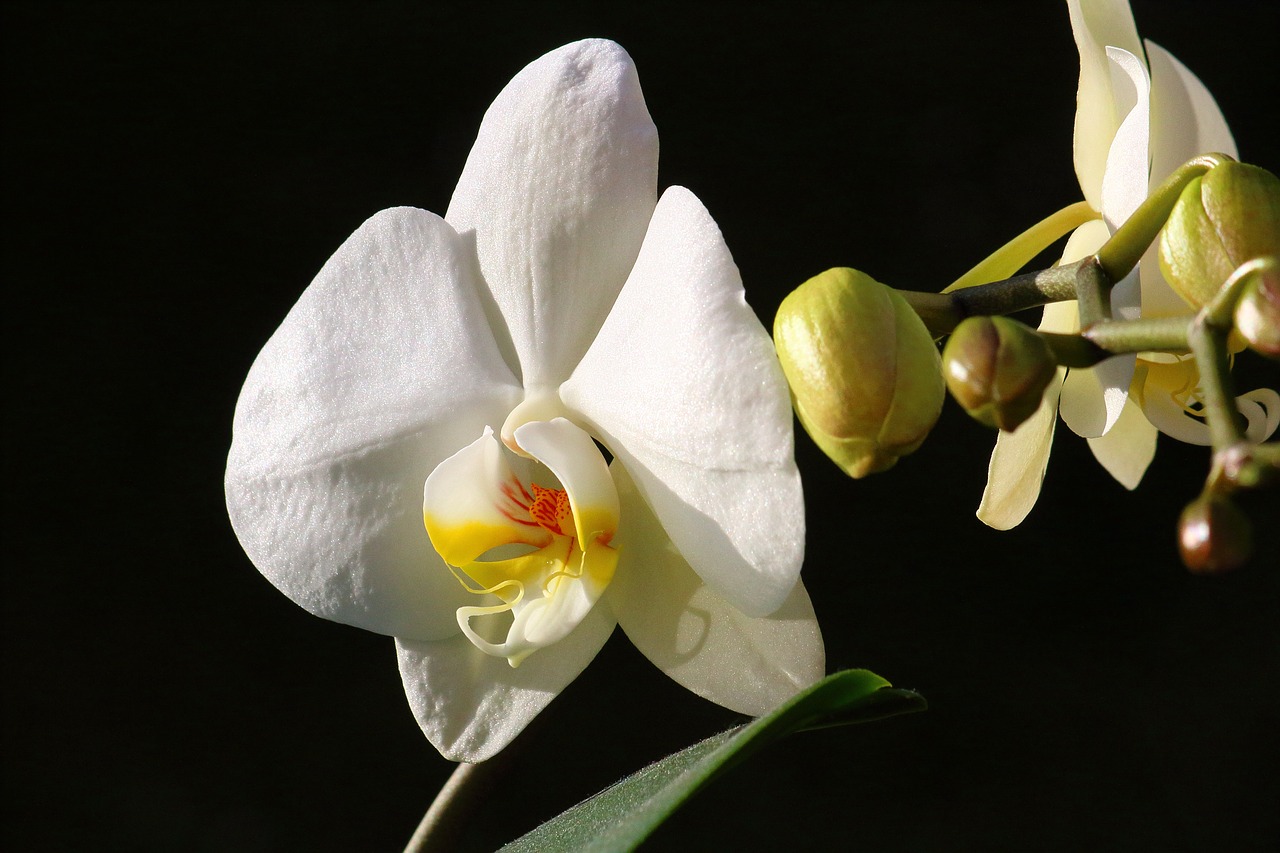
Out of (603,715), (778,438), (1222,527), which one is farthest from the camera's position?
(603,715)

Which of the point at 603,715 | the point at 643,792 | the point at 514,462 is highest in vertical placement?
the point at 514,462

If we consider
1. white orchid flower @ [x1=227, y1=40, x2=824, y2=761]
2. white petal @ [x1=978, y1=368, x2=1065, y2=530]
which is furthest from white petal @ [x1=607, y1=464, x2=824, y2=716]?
white petal @ [x1=978, y1=368, x2=1065, y2=530]

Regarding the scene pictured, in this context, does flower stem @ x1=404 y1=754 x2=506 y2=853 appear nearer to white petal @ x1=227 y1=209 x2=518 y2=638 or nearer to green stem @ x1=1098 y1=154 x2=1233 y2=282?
white petal @ x1=227 y1=209 x2=518 y2=638

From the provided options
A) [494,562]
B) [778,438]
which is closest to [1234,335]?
[778,438]

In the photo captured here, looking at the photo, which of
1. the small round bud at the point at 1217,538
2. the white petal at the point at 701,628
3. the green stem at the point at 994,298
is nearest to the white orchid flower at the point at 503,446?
the white petal at the point at 701,628

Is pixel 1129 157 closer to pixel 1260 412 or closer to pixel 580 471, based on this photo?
pixel 1260 412

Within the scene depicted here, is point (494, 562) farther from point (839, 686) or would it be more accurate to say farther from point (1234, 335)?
point (1234, 335)

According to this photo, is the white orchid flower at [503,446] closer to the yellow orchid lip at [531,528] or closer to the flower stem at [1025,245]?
the yellow orchid lip at [531,528]
